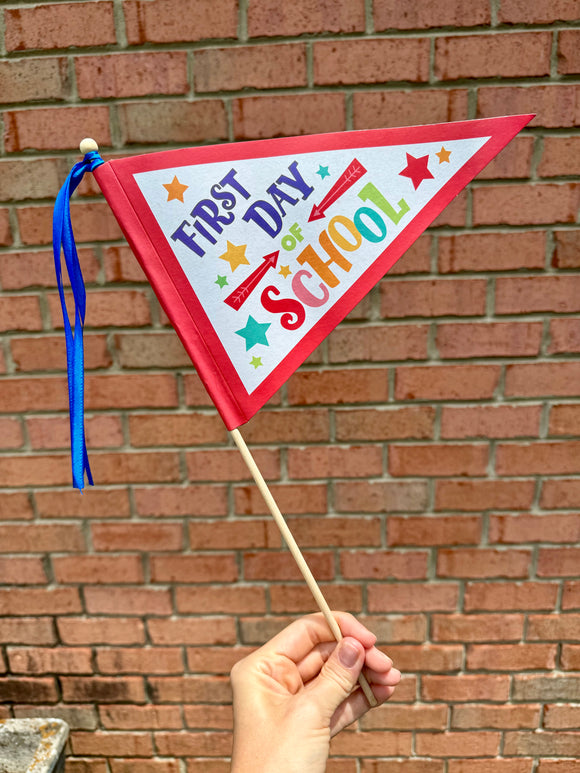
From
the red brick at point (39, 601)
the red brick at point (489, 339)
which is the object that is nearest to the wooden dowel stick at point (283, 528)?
the red brick at point (489, 339)

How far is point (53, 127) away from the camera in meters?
1.19

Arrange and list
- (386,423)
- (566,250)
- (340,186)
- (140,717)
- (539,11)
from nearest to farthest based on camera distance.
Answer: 1. (340,186)
2. (539,11)
3. (566,250)
4. (386,423)
5. (140,717)

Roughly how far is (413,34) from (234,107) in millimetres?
385

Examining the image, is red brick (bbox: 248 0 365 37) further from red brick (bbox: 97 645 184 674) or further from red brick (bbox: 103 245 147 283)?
red brick (bbox: 97 645 184 674)

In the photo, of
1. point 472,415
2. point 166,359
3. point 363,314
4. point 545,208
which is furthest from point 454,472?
point 166,359

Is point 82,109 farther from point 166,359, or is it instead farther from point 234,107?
point 166,359

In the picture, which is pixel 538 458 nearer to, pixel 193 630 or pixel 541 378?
pixel 541 378

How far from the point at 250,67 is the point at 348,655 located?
114 centimetres

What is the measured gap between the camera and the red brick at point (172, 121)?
117 centimetres

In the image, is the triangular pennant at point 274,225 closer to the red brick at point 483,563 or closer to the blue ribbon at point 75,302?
the blue ribbon at point 75,302

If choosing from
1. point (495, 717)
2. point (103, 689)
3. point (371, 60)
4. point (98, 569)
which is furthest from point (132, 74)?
point (495, 717)

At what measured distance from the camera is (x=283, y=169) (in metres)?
0.87

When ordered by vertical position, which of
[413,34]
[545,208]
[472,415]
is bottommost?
[472,415]

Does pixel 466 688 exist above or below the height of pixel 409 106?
below
